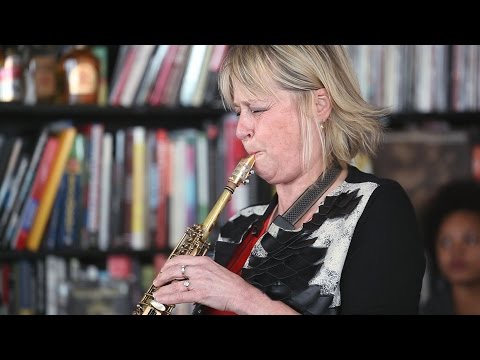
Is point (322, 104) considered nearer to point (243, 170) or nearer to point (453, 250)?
point (243, 170)

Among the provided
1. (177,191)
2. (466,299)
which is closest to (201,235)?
(177,191)

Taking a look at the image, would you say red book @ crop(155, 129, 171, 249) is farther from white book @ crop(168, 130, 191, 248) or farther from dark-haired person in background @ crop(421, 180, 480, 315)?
dark-haired person in background @ crop(421, 180, 480, 315)

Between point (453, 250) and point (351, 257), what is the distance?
1325 mm

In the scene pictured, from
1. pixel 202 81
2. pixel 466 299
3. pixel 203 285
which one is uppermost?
pixel 202 81

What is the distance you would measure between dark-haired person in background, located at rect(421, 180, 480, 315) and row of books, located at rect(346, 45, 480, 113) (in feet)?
0.90

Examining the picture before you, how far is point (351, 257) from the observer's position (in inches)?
56.8

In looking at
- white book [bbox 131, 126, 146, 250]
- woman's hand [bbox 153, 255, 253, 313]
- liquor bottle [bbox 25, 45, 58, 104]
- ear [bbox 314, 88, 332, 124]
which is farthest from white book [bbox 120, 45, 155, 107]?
woman's hand [bbox 153, 255, 253, 313]

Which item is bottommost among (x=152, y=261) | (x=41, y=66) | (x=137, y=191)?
(x=152, y=261)

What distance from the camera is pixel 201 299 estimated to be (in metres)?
1.45

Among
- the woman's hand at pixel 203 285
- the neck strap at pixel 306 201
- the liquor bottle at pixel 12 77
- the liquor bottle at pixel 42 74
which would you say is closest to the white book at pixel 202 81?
the liquor bottle at pixel 42 74

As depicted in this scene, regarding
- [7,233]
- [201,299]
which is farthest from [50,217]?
[201,299]

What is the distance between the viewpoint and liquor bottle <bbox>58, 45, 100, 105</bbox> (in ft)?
8.59
